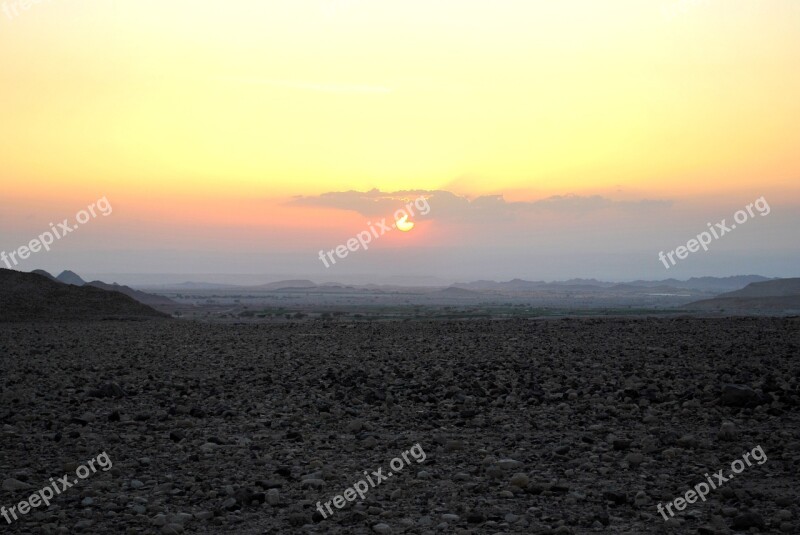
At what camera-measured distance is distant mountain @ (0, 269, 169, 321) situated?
43.9 m

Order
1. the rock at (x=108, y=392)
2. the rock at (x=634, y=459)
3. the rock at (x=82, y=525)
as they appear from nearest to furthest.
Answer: the rock at (x=82, y=525) → the rock at (x=634, y=459) → the rock at (x=108, y=392)

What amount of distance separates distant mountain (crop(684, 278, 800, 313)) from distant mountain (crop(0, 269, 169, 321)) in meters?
51.9

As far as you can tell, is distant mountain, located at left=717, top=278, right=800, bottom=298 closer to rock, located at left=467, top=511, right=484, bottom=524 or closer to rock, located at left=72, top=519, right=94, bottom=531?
rock, located at left=467, top=511, right=484, bottom=524

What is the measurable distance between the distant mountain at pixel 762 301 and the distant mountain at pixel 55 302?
5186 cm

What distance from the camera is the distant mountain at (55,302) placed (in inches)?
1727

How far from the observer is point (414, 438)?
10.4m

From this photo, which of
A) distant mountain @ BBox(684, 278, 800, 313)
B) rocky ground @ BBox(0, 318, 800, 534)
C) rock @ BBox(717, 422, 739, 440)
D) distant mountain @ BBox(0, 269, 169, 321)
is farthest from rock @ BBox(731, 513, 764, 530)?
distant mountain @ BBox(684, 278, 800, 313)

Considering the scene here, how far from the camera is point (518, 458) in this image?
921 cm

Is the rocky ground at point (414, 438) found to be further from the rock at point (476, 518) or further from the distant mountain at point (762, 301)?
the distant mountain at point (762, 301)

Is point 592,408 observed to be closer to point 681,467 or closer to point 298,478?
point 681,467

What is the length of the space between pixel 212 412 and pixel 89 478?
3826 mm

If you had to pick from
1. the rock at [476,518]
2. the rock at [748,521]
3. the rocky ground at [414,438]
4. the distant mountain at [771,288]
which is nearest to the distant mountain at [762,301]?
the distant mountain at [771,288]

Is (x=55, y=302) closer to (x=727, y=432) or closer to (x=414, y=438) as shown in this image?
(x=414, y=438)

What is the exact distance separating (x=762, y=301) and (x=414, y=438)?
82375 millimetres
